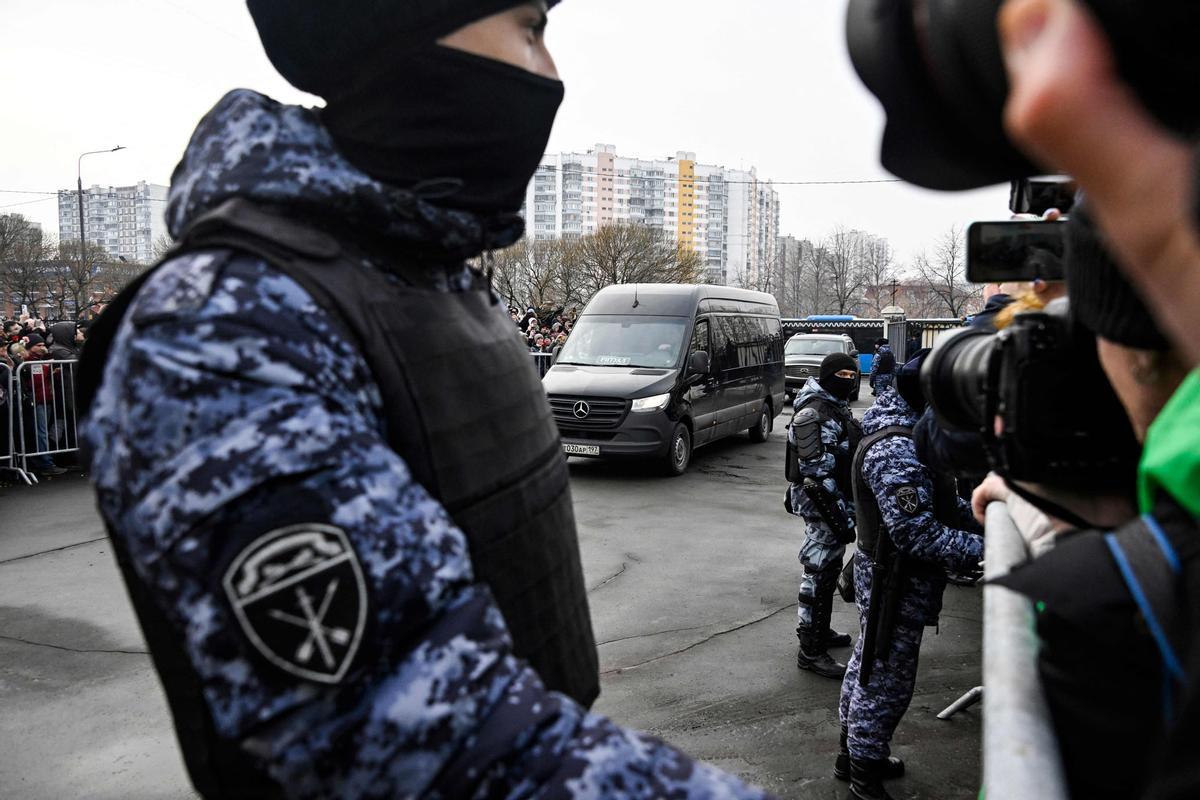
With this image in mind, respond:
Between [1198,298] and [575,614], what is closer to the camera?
[1198,298]

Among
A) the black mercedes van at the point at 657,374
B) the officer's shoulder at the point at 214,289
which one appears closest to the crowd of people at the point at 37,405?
the black mercedes van at the point at 657,374

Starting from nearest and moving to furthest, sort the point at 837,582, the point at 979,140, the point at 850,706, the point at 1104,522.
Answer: the point at 979,140, the point at 1104,522, the point at 850,706, the point at 837,582

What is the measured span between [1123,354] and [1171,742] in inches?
20.4

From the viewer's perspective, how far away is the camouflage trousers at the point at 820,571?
4.99 metres

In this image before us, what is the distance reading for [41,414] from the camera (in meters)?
10.1

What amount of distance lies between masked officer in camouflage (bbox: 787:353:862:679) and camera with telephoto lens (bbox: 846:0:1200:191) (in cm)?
434

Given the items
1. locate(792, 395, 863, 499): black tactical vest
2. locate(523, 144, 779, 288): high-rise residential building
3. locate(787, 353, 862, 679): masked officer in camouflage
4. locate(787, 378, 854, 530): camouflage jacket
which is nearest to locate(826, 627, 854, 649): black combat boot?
locate(787, 353, 862, 679): masked officer in camouflage

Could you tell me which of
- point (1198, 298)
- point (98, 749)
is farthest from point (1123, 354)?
point (98, 749)

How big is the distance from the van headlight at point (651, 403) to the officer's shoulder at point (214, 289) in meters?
9.37

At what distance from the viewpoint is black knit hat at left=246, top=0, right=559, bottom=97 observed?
4.14 ft

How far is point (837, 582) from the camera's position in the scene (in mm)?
5164

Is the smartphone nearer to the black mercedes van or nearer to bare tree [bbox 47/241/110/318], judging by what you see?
the black mercedes van

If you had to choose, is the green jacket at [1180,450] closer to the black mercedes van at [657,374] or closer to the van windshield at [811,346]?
the black mercedes van at [657,374]

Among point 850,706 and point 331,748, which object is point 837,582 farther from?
point 331,748
